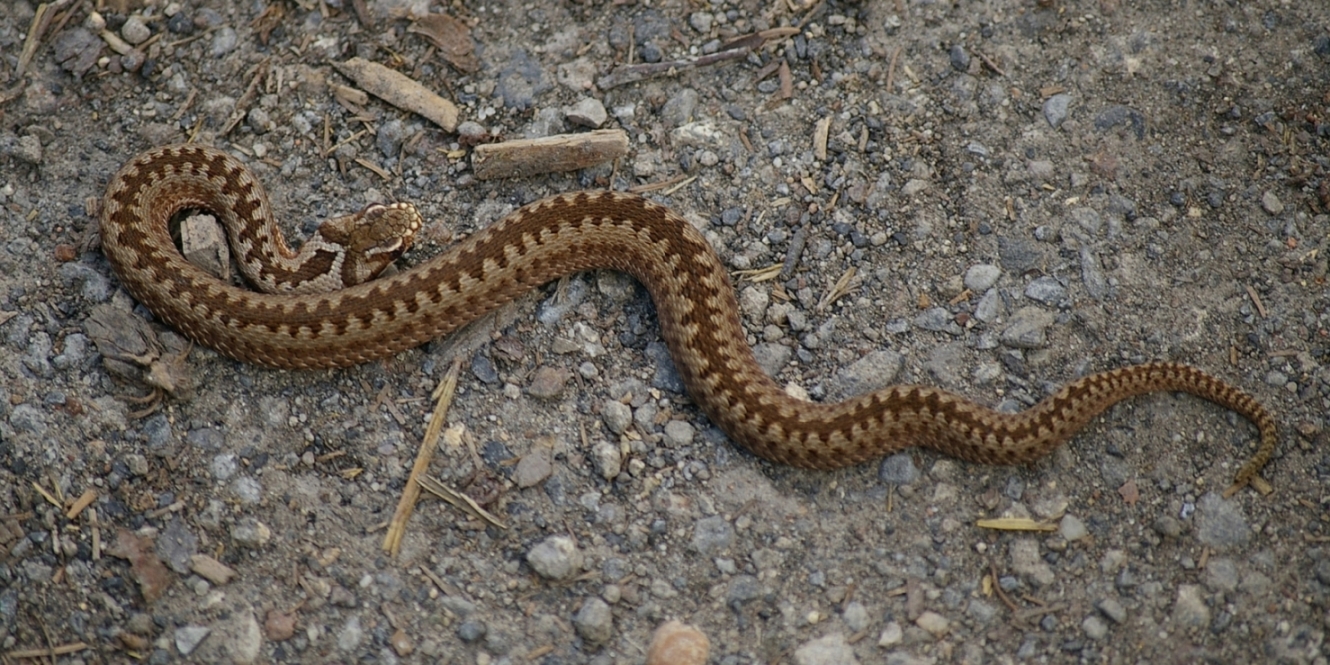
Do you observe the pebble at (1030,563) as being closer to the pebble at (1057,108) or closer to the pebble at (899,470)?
the pebble at (899,470)

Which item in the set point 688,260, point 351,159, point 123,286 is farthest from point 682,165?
point 123,286

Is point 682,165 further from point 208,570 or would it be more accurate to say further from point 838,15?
point 208,570

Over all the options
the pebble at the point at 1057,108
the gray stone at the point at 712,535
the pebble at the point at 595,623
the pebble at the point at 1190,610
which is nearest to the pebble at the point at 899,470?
the gray stone at the point at 712,535

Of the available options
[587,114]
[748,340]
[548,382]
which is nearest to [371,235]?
[548,382]

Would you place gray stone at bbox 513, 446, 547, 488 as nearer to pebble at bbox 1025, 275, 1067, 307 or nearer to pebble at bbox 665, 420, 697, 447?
pebble at bbox 665, 420, 697, 447

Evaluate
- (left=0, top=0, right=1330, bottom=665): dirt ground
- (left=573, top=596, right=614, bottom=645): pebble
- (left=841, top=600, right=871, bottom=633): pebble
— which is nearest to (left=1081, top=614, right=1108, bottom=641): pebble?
(left=0, top=0, right=1330, bottom=665): dirt ground
